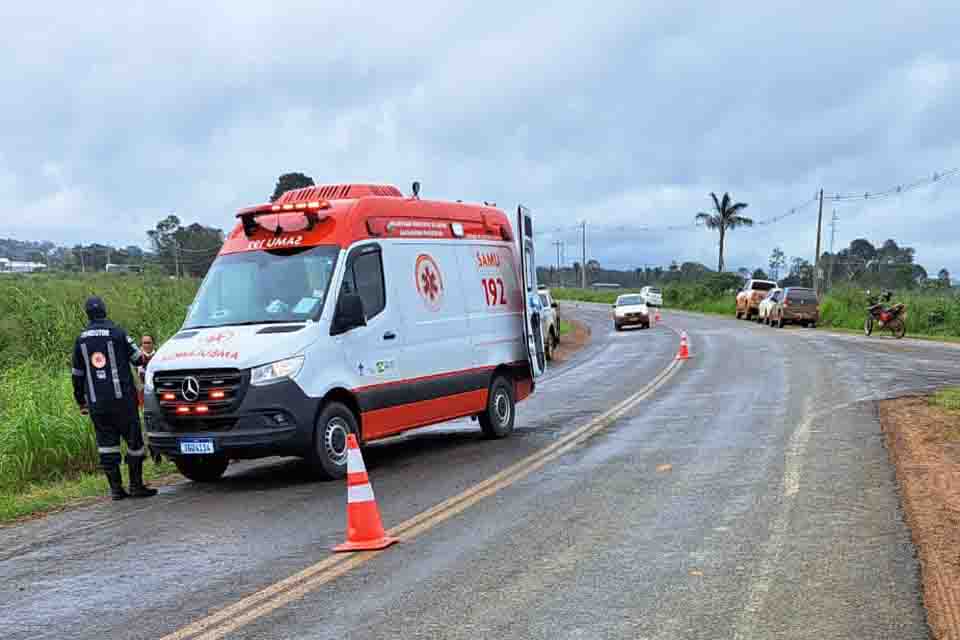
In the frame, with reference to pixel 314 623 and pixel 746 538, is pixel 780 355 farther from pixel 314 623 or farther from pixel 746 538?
pixel 314 623

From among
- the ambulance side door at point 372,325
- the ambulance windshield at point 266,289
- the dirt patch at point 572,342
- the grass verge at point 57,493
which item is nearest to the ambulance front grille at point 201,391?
the ambulance windshield at point 266,289

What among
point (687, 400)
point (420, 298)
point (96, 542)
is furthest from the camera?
point (687, 400)

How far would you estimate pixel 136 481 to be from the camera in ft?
31.0

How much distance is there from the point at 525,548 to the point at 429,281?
5.05 metres

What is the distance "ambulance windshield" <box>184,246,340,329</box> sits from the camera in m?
9.48

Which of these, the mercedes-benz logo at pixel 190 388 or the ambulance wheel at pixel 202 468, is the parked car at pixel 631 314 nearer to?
the ambulance wheel at pixel 202 468

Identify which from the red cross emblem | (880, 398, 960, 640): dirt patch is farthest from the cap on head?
(880, 398, 960, 640): dirt patch

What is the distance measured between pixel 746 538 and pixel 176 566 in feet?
12.9

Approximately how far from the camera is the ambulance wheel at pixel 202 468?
9.92m

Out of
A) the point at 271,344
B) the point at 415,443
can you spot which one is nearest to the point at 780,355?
the point at 415,443

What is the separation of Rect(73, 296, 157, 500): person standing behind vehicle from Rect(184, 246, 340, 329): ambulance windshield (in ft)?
2.54

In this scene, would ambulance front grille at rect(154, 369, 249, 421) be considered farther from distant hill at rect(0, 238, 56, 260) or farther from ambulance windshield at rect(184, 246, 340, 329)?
distant hill at rect(0, 238, 56, 260)

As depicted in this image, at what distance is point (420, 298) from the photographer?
10.9 metres

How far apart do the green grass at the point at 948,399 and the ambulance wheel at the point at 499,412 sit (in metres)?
6.15
